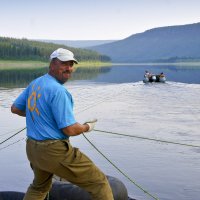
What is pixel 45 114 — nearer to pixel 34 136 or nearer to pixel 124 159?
pixel 34 136

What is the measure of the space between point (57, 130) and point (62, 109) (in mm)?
422

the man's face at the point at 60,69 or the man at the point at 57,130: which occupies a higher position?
the man's face at the point at 60,69

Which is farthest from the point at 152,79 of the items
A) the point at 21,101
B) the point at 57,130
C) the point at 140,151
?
the point at 57,130

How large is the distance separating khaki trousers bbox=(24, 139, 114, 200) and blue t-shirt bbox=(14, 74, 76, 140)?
0.15m

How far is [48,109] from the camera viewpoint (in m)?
5.91

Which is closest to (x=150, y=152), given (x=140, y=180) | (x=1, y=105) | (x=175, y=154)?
(x=175, y=154)

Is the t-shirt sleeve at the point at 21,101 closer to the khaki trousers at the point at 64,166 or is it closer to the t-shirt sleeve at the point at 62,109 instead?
the khaki trousers at the point at 64,166

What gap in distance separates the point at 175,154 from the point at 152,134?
4837mm

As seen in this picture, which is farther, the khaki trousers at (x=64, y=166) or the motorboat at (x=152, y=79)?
the motorboat at (x=152, y=79)

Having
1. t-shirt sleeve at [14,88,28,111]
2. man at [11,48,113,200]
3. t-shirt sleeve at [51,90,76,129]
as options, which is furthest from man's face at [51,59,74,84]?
t-shirt sleeve at [14,88,28,111]

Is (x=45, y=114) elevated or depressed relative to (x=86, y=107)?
elevated

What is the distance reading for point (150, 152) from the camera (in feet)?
53.3

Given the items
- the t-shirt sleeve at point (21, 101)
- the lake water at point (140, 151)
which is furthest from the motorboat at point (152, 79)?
the t-shirt sleeve at point (21, 101)

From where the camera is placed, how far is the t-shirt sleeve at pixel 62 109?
18.8 ft
